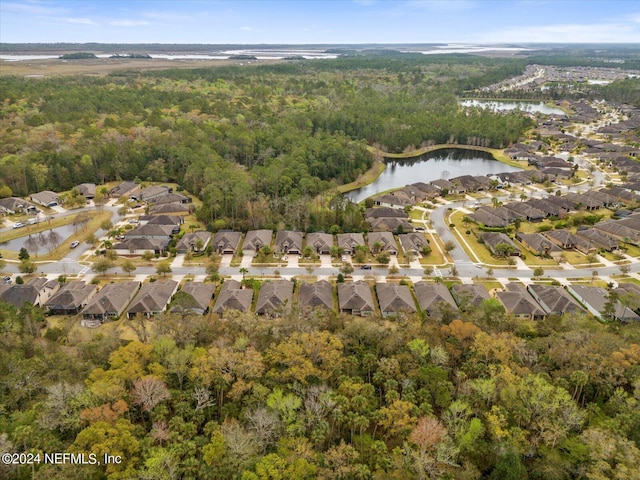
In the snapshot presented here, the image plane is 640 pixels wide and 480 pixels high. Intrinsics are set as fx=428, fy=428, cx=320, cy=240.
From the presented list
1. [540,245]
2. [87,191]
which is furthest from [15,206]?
[540,245]

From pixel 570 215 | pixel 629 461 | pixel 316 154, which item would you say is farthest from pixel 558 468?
pixel 316 154

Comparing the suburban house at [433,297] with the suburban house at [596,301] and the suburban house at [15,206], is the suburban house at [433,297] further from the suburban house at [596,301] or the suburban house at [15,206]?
the suburban house at [15,206]

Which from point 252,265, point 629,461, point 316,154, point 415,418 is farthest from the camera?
point 316,154

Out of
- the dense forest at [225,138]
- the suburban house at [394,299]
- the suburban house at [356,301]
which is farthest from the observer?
the dense forest at [225,138]

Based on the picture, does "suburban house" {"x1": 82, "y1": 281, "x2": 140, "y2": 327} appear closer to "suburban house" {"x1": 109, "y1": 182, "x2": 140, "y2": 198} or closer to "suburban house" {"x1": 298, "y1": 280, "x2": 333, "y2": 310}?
"suburban house" {"x1": 298, "y1": 280, "x2": 333, "y2": 310}

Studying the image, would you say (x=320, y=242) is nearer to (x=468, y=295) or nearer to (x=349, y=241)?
(x=349, y=241)

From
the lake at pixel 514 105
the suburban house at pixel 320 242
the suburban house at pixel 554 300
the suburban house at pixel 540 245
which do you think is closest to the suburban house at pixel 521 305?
the suburban house at pixel 554 300

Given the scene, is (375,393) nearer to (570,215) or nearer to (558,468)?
(558,468)
